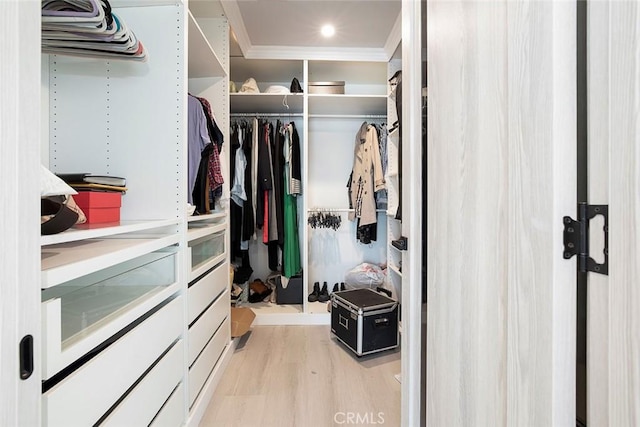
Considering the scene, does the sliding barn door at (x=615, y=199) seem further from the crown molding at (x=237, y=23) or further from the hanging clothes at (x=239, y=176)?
the hanging clothes at (x=239, y=176)

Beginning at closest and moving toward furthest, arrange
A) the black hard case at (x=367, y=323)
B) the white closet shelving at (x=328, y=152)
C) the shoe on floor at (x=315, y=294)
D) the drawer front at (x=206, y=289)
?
1. the drawer front at (x=206, y=289)
2. the black hard case at (x=367, y=323)
3. the white closet shelving at (x=328, y=152)
4. the shoe on floor at (x=315, y=294)

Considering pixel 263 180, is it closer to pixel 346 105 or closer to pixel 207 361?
pixel 346 105

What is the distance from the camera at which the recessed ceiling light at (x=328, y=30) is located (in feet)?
7.13

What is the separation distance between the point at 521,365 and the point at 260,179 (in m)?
2.21

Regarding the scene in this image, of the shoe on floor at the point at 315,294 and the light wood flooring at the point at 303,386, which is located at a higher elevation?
the shoe on floor at the point at 315,294

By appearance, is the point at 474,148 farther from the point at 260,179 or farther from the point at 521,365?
the point at 260,179

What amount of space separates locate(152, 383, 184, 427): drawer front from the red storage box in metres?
0.73

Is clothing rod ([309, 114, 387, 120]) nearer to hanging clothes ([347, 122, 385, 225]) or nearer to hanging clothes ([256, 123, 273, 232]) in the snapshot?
hanging clothes ([347, 122, 385, 225])

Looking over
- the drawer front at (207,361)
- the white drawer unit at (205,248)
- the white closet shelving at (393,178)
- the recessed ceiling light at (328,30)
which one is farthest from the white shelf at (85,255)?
the recessed ceiling light at (328,30)

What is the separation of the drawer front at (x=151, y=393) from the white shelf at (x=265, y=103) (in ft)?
6.31

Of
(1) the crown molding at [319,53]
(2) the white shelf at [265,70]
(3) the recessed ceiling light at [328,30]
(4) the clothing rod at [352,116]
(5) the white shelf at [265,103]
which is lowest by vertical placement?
(4) the clothing rod at [352,116]

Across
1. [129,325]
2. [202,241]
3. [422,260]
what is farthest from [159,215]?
[422,260]

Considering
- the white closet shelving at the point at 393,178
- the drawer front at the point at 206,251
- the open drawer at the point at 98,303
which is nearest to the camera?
the open drawer at the point at 98,303

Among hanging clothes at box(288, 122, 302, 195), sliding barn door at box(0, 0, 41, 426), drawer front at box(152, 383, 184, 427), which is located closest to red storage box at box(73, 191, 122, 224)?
sliding barn door at box(0, 0, 41, 426)
